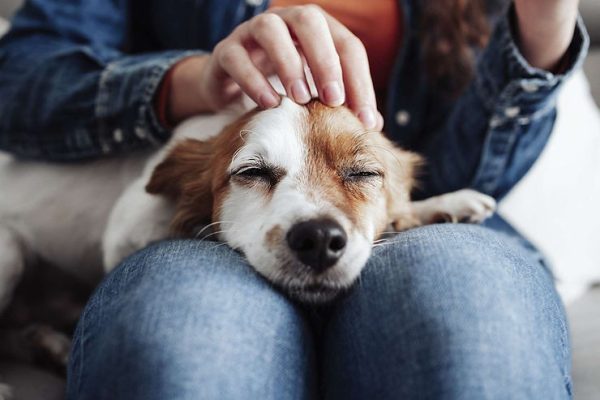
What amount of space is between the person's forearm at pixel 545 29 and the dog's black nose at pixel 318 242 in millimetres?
574

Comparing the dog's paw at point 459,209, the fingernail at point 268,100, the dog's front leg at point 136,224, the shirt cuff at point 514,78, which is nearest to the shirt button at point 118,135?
the dog's front leg at point 136,224

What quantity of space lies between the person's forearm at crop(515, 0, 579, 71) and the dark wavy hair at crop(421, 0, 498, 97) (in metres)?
0.28

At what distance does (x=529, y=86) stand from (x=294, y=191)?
0.55 m

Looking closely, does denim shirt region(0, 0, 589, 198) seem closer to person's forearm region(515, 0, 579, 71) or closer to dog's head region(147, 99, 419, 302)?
person's forearm region(515, 0, 579, 71)

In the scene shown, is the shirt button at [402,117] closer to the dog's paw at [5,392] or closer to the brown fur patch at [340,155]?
the brown fur patch at [340,155]

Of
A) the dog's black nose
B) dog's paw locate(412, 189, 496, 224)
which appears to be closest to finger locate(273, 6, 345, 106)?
the dog's black nose

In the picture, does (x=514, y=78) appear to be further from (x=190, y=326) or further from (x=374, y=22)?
(x=190, y=326)

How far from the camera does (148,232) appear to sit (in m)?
1.13

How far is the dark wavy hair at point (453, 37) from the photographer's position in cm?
137

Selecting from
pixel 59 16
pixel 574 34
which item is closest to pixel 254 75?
pixel 574 34

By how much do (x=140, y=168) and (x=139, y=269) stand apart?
0.58m

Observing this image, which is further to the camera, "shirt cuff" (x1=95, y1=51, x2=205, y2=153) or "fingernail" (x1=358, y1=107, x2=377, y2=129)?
"shirt cuff" (x1=95, y1=51, x2=205, y2=153)

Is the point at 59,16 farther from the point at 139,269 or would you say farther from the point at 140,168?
the point at 139,269

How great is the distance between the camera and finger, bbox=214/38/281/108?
3.02 ft
